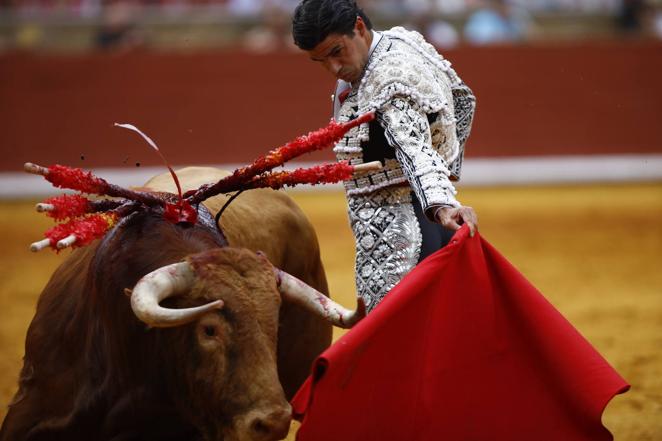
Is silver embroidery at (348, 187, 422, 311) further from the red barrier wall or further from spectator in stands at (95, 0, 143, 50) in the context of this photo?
spectator in stands at (95, 0, 143, 50)

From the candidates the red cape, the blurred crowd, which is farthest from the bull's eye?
the blurred crowd

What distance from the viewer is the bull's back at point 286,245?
3.83 m

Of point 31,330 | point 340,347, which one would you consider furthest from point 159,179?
point 340,347

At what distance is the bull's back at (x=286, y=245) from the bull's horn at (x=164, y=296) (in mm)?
988

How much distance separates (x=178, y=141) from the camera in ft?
34.3

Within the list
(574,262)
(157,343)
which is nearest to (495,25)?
(574,262)

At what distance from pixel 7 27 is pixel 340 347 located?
9032mm

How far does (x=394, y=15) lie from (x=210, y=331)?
8.48 meters

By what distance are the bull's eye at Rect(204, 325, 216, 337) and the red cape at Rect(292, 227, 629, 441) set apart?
1.17ft

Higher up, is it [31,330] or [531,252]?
[31,330]

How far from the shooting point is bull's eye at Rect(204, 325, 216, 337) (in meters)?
2.72

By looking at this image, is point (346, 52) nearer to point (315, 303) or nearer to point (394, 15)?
point (315, 303)

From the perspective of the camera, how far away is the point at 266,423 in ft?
8.55

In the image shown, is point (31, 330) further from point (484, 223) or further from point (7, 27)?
point (7, 27)
